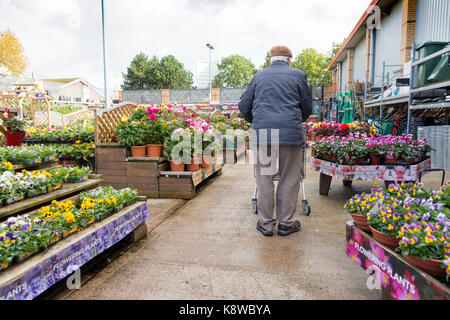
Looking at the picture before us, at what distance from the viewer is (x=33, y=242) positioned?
1.84 meters

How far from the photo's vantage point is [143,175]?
479cm

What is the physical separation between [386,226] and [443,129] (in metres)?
3.99

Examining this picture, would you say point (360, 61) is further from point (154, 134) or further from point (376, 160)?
point (154, 134)

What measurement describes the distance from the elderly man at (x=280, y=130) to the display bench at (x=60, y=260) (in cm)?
132

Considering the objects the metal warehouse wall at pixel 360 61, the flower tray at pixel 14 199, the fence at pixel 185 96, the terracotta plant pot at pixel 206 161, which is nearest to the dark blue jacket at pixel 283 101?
the flower tray at pixel 14 199

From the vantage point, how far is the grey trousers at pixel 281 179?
3.06 metres

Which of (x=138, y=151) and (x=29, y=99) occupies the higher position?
(x=29, y=99)

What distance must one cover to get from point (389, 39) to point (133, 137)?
37.3 ft

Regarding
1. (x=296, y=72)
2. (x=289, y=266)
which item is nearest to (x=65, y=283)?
(x=289, y=266)

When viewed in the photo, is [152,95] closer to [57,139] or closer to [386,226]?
[57,139]

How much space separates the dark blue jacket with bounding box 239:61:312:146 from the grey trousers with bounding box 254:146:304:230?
0.14 m

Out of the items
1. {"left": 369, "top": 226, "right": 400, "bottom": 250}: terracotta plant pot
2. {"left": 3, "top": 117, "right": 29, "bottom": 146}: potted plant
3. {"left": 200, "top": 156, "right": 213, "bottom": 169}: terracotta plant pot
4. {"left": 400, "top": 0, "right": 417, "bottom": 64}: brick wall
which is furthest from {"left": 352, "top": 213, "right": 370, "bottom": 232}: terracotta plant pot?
{"left": 400, "top": 0, "right": 417, "bottom": 64}: brick wall

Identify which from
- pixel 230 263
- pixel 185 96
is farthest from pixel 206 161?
pixel 185 96

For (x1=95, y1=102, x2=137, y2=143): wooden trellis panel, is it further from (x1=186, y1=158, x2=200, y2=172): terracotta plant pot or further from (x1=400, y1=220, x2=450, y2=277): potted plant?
(x1=400, y1=220, x2=450, y2=277): potted plant
